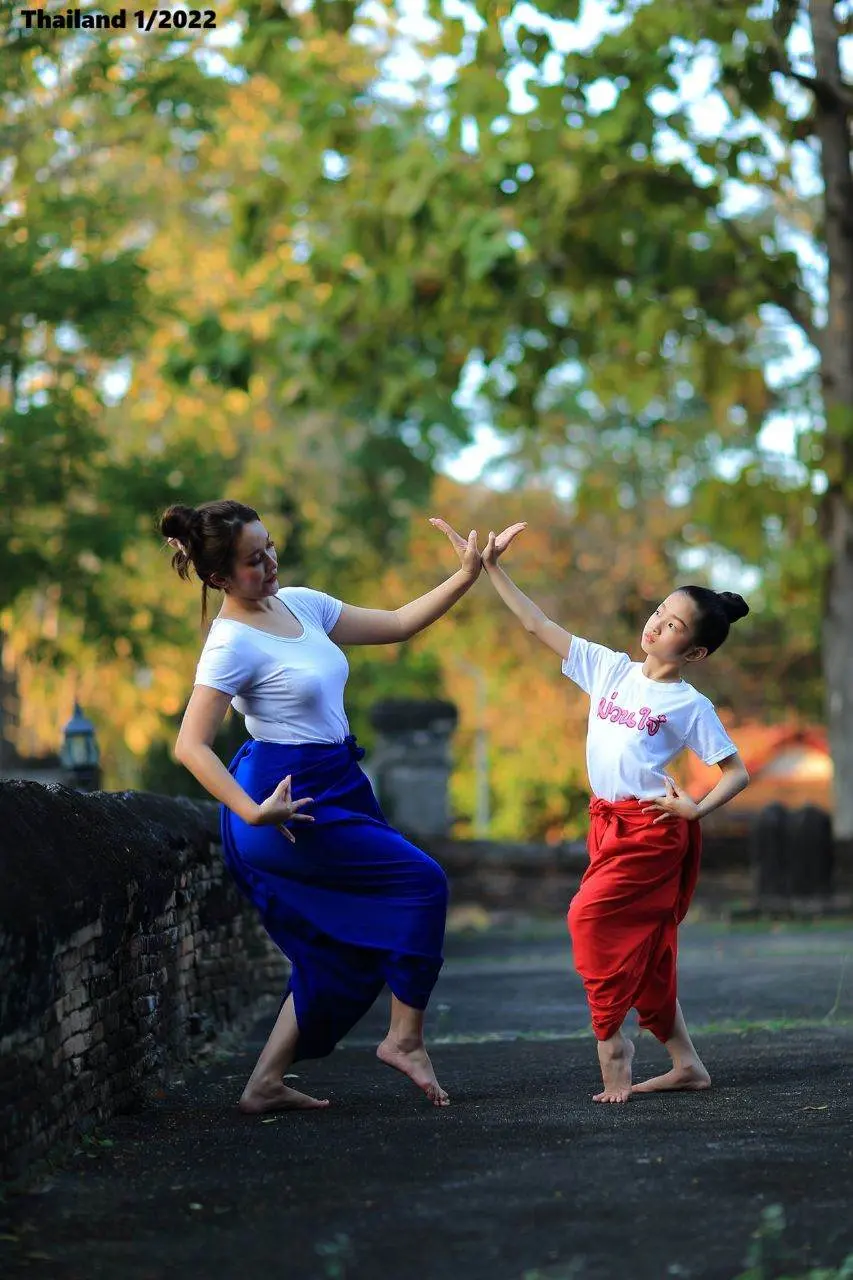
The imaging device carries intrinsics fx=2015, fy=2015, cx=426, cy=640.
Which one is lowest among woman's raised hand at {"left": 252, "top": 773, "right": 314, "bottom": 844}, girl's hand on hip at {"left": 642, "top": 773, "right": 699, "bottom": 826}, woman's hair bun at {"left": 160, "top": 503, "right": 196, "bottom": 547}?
girl's hand on hip at {"left": 642, "top": 773, "right": 699, "bottom": 826}

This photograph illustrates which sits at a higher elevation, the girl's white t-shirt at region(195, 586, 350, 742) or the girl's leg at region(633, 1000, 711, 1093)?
the girl's white t-shirt at region(195, 586, 350, 742)

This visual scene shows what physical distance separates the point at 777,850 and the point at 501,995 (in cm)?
842

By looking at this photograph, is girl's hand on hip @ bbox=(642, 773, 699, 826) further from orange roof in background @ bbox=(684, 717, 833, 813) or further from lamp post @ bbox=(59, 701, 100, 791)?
orange roof in background @ bbox=(684, 717, 833, 813)

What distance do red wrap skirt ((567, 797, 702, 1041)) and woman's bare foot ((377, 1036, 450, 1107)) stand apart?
57cm

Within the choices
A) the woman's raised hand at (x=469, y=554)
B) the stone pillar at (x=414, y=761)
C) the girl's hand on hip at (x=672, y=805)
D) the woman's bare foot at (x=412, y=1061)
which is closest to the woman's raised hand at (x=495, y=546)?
the woman's raised hand at (x=469, y=554)

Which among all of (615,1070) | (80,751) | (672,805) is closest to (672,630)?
(672,805)

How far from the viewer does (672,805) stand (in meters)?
6.29

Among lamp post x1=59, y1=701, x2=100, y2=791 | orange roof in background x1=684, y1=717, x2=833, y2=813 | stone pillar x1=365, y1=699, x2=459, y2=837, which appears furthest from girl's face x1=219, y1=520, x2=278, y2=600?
orange roof in background x1=684, y1=717, x2=833, y2=813

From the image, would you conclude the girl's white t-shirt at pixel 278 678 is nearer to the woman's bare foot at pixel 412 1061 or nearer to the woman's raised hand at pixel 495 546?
the woman's raised hand at pixel 495 546

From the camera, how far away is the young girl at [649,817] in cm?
633

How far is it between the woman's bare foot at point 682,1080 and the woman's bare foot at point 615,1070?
0.17 meters

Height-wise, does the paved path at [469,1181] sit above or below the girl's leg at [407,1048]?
below

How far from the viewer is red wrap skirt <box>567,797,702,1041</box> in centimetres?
632

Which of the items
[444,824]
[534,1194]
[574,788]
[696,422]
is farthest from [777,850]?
[574,788]
